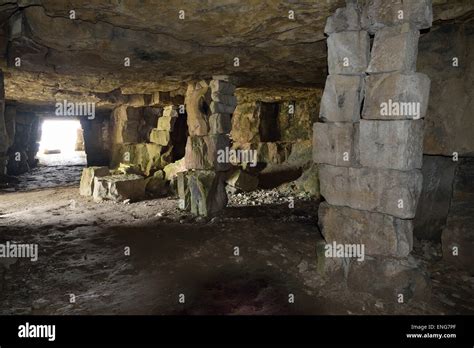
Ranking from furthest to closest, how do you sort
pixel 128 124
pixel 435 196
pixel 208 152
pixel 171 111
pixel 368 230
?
pixel 128 124, pixel 171 111, pixel 208 152, pixel 435 196, pixel 368 230

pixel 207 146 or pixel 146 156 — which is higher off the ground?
pixel 207 146

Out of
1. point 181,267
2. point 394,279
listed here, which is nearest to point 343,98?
point 394,279

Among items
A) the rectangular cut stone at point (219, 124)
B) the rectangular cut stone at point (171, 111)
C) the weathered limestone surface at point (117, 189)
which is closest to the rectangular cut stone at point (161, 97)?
the rectangular cut stone at point (171, 111)

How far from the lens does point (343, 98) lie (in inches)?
144

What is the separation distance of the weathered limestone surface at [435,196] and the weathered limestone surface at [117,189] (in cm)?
695

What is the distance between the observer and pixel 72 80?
7.03 metres

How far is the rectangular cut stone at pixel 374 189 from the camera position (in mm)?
3227

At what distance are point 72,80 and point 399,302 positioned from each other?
7466 millimetres

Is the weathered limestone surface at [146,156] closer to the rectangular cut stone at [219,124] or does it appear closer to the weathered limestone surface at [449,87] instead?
the rectangular cut stone at [219,124]

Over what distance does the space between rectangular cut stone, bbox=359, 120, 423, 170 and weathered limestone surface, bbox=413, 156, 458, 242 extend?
5.82ft

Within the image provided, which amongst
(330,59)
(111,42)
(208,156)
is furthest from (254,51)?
(208,156)

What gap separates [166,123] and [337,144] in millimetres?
8290

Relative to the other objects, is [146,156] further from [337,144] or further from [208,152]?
[337,144]

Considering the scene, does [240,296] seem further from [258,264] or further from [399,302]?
[399,302]
